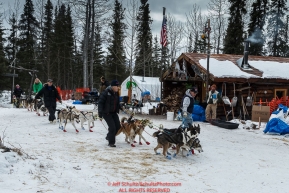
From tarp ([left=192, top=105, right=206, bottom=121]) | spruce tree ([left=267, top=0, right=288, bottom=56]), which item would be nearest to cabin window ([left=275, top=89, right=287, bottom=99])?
tarp ([left=192, top=105, right=206, bottom=121])

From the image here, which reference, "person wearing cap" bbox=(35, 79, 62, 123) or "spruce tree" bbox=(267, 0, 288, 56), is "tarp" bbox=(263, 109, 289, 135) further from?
"spruce tree" bbox=(267, 0, 288, 56)

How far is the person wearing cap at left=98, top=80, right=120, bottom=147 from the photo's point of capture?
689cm

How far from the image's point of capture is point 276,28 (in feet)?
105

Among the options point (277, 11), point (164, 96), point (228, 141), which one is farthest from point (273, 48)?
point (228, 141)

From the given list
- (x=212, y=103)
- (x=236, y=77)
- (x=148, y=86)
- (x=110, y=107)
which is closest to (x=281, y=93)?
(x=236, y=77)

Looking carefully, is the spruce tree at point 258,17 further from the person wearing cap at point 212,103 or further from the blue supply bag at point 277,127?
the blue supply bag at point 277,127

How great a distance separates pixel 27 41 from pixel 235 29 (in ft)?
80.7

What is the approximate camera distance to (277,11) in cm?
3128

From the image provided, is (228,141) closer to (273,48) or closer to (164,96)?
(164,96)

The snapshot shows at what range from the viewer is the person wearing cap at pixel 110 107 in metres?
6.89

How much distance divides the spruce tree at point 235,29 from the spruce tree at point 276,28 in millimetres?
4988

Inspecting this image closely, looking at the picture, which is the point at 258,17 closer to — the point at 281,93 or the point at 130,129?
the point at 281,93

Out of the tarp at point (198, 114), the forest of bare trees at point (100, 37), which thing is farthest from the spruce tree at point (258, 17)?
the tarp at point (198, 114)

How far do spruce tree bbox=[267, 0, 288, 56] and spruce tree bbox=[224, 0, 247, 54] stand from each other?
499cm
